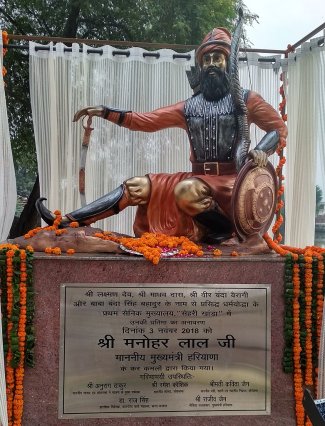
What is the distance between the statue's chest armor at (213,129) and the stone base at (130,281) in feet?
3.23

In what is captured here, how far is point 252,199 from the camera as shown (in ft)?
11.1

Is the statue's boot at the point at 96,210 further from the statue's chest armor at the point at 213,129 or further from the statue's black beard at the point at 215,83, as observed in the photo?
the statue's black beard at the point at 215,83

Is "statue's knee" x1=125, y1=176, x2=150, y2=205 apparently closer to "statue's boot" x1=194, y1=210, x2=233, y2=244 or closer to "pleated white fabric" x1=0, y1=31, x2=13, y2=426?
"statue's boot" x1=194, y1=210, x2=233, y2=244

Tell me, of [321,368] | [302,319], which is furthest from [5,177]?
[321,368]

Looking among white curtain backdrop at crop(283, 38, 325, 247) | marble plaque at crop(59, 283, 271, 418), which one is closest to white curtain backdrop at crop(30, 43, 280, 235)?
white curtain backdrop at crop(283, 38, 325, 247)

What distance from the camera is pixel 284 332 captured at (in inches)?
122

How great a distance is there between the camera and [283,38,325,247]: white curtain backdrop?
4207 millimetres

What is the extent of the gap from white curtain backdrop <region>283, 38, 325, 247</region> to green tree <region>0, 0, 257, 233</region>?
2734mm

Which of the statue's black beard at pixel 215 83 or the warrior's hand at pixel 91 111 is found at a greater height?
the statue's black beard at pixel 215 83

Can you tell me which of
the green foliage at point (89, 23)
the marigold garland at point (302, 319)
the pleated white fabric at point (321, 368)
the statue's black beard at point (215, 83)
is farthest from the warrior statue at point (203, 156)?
the green foliage at point (89, 23)

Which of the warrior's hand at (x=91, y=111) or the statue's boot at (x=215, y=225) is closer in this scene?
the statue's boot at (x=215, y=225)

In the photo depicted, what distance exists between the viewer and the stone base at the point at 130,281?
291 cm

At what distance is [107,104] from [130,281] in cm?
217

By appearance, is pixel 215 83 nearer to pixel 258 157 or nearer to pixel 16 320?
pixel 258 157
